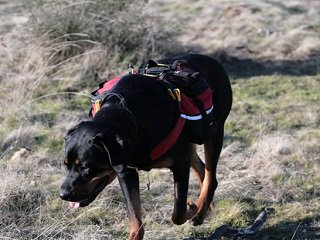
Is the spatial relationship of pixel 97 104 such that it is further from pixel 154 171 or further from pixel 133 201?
pixel 154 171

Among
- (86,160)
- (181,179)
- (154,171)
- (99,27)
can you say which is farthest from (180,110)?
(99,27)

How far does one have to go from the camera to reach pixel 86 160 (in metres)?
3.45

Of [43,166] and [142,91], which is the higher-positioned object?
[142,91]

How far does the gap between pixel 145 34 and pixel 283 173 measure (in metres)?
4.87

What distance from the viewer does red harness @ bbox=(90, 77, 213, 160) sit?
12.5ft

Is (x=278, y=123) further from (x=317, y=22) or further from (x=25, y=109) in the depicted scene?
(x=317, y=22)

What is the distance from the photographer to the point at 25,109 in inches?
282

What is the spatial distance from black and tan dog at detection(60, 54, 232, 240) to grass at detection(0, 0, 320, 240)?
47cm

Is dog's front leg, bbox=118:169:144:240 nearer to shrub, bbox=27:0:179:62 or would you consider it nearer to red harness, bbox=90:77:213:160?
red harness, bbox=90:77:213:160

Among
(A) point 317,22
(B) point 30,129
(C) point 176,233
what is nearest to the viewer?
(C) point 176,233

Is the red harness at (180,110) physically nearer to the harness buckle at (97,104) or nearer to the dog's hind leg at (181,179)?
the harness buckle at (97,104)

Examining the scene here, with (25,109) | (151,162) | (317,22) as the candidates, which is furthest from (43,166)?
(317,22)

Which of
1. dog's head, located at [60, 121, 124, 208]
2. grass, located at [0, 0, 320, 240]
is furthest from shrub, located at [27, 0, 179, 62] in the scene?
dog's head, located at [60, 121, 124, 208]

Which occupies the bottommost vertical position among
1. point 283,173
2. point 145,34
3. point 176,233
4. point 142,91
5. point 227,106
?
point 145,34
